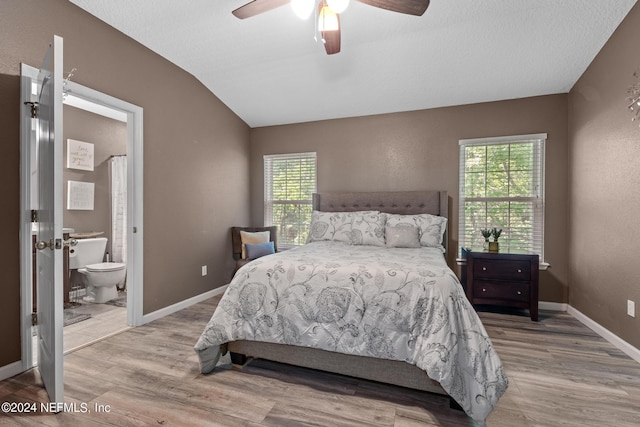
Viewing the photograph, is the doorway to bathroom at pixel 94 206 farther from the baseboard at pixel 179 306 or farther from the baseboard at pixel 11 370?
the baseboard at pixel 11 370

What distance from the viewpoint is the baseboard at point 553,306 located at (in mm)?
3463

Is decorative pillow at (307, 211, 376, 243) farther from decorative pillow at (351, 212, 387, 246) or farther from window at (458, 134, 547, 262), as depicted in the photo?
window at (458, 134, 547, 262)

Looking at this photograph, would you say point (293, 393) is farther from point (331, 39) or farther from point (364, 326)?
point (331, 39)

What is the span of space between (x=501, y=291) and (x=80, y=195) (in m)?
5.38

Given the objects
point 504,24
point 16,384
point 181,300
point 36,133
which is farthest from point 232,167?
point 504,24

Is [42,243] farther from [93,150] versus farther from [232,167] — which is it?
[93,150]

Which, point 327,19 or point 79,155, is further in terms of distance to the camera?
point 79,155

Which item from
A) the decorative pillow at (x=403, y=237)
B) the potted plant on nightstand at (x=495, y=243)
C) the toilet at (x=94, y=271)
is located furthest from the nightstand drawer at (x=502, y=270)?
the toilet at (x=94, y=271)

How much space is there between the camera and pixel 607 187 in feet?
8.95

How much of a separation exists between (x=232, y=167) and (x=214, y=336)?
9.25ft

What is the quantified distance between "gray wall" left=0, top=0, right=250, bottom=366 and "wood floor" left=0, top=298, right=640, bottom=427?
2.07 feet

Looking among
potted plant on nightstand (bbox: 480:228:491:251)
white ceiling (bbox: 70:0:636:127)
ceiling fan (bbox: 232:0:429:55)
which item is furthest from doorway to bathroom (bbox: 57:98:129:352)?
potted plant on nightstand (bbox: 480:228:491:251)

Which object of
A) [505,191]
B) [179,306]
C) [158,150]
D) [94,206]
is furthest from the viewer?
[94,206]

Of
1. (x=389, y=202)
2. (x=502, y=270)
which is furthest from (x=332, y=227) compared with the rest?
(x=502, y=270)
